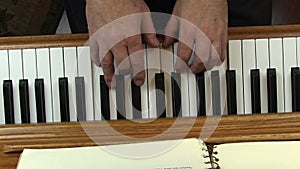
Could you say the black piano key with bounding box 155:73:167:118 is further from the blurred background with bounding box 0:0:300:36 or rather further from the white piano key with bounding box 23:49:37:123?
the blurred background with bounding box 0:0:300:36

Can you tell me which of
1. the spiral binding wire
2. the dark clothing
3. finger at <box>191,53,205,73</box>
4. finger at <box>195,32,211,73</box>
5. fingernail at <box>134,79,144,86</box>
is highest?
the dark clothing

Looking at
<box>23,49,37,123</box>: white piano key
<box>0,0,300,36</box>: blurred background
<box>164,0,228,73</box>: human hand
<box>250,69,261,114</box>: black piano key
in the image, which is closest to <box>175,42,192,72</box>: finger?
<box>164,0,228,73</box>: human hand

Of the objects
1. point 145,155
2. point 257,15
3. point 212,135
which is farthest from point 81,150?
point 257,15

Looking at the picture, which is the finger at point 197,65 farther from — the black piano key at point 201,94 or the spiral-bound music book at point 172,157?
the spiral-bound music book at point 172,157

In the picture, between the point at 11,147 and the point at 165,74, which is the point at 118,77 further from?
the point at 11,147

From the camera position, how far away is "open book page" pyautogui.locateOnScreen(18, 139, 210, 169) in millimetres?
675

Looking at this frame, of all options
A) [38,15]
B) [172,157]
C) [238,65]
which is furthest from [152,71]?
[38,15]

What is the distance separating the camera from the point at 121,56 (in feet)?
2.79

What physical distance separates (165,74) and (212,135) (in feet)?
0.44

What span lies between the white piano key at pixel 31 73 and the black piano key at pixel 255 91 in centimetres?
31

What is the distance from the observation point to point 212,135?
2.62 feet

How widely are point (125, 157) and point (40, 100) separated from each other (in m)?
0.26

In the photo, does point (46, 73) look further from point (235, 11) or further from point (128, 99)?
point (235, 11)

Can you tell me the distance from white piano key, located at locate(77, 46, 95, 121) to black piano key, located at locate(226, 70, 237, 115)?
7.7 inches
